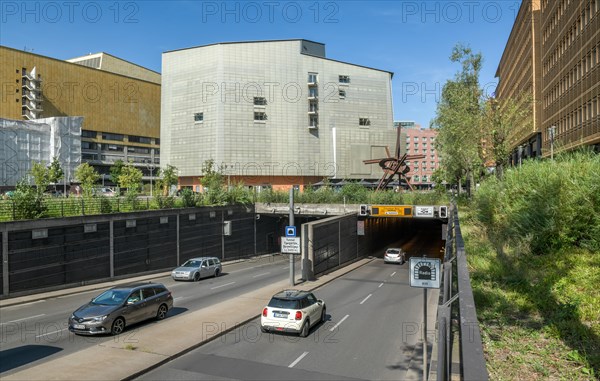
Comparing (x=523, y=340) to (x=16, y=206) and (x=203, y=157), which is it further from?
(x=203, y=157)

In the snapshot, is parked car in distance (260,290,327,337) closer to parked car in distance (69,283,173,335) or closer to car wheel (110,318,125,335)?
parked car in distance (69,283,173,335)

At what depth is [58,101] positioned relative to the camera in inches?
4146

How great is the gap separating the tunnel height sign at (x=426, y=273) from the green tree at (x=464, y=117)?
3280 centimetres

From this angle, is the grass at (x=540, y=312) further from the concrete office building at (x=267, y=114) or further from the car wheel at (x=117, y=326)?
the concrete office building at (x=267, y=114)

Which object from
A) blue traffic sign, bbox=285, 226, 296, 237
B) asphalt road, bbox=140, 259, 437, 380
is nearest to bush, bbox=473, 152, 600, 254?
asphalt road, bbox=140, 259, 437, 380

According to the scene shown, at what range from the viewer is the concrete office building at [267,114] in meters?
81.6

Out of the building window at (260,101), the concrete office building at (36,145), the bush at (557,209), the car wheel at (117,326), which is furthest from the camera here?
the concrete office building at (36,145)

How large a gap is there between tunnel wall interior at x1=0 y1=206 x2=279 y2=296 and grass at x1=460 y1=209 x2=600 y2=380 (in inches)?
999

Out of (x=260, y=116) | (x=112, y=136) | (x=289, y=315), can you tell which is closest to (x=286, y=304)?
(x=289, y=315)

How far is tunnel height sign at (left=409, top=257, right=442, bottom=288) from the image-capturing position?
9305mm

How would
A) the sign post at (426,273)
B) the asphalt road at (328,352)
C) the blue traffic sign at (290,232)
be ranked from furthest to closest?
the blue traffic sign at (290,232) < the asphalt road at (328,352) < the sign post at (426,273)

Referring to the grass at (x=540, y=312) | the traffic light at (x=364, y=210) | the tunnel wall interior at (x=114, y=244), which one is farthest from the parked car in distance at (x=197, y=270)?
the grass at (x=540, y=312)

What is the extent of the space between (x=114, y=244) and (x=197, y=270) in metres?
6.18

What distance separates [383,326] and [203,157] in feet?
221
